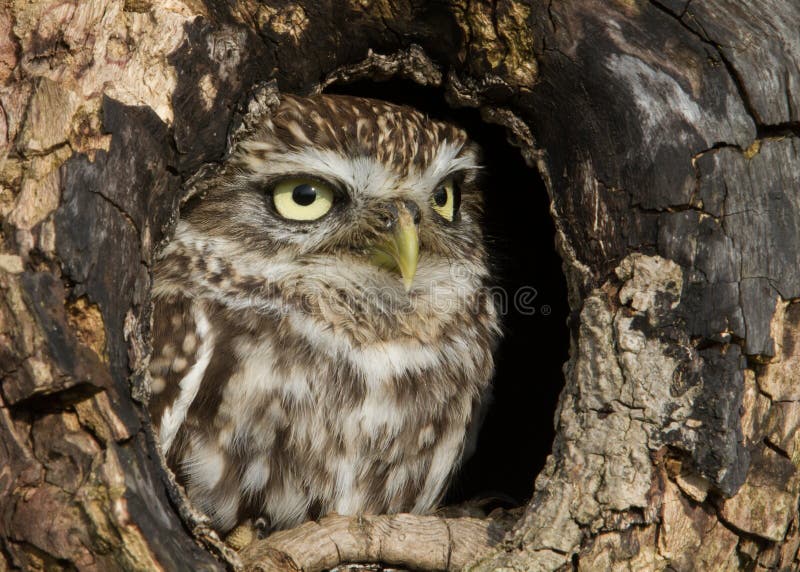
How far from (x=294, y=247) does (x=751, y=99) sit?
1.44 meters

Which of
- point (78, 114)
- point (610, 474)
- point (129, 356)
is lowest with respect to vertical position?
point (610, 474)

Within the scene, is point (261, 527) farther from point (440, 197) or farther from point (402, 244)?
point (440, 197)

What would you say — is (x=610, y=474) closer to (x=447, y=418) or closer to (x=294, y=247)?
(x=447, y=418)

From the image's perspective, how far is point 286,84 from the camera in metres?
2.82

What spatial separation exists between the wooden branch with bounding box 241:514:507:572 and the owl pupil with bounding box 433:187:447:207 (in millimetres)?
1151

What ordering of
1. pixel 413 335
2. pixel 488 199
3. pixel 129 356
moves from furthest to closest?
1. pixel 488 199
2. pixel 413 335
3. pixel 129 356

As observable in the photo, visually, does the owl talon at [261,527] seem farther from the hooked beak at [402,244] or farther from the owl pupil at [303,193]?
the owl pupil at [303,193]

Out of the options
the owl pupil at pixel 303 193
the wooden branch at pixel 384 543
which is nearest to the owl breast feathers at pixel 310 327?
the owl pupil at pixel 303 193

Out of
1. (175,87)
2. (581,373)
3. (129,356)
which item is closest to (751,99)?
(581,373)

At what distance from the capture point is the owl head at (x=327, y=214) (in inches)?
114

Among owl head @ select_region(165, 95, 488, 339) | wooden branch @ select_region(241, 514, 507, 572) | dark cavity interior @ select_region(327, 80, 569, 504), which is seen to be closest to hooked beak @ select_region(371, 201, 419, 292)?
owl head @ select_region(165, 95, 488, 339)

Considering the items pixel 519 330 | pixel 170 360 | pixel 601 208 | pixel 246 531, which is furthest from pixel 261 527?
pixel 601 208

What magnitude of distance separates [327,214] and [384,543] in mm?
1057

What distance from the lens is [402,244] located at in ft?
Answer: 9.43
